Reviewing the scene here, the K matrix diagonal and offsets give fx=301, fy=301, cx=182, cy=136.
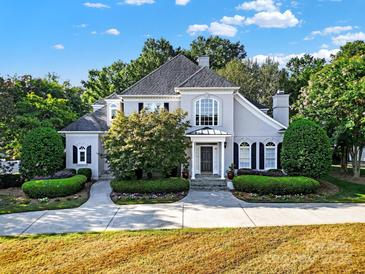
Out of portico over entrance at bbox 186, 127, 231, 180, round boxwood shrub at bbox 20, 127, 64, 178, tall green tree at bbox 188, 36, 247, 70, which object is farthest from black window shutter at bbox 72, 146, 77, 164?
tall green tree at bbox 188, 36, 247, 70

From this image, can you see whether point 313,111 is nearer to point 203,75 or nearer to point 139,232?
point 203,75

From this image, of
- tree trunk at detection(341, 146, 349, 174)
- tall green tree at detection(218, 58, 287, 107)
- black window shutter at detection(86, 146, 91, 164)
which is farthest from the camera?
tall green tree at detection(218, 58, 287, 107)

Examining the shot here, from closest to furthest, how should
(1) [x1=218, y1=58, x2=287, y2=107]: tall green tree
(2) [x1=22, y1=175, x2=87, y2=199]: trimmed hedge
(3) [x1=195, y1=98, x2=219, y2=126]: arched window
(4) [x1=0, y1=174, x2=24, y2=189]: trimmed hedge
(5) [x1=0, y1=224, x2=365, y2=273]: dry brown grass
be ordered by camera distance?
(5) [x1=0, y1=224, x2=365, y2=273]: dry brown grass → (2) [x1=22, y1=175, x2=87, y2=199]: trimmed hedge → (4) [x1=0, y1=174, x2=24, y2=189]: trimmed hedge → (3) [x1=195, y1=98, x2=219, y2=126]: arched window → (1) [x1=218, y1=58, x2=287, y2=107]: tall green tree

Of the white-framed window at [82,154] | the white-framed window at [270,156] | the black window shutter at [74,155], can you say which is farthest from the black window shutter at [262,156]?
the black window shutter at [74,155]

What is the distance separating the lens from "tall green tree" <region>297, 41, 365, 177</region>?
20.7m

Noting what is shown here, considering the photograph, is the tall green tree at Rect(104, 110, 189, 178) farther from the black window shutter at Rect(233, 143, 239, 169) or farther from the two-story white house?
the black window shutter at Rect(233, 143, 239, 169)

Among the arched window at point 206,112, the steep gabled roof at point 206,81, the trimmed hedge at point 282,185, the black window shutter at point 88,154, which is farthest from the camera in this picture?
the black window shutter at point 88,154

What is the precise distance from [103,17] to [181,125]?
29.1 feet

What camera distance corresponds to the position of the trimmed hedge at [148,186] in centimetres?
1747

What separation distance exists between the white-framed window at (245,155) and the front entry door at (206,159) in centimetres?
222

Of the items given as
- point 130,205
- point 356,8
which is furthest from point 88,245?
point 356,8

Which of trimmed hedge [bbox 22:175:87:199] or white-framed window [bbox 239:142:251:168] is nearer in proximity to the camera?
trimmed hedge [bbox 22:175:87:199]

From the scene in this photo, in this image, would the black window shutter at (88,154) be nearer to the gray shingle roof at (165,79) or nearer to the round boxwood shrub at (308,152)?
the gray shingle roof at (165,79)

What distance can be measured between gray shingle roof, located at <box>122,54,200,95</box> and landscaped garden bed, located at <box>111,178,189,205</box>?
303 inches
